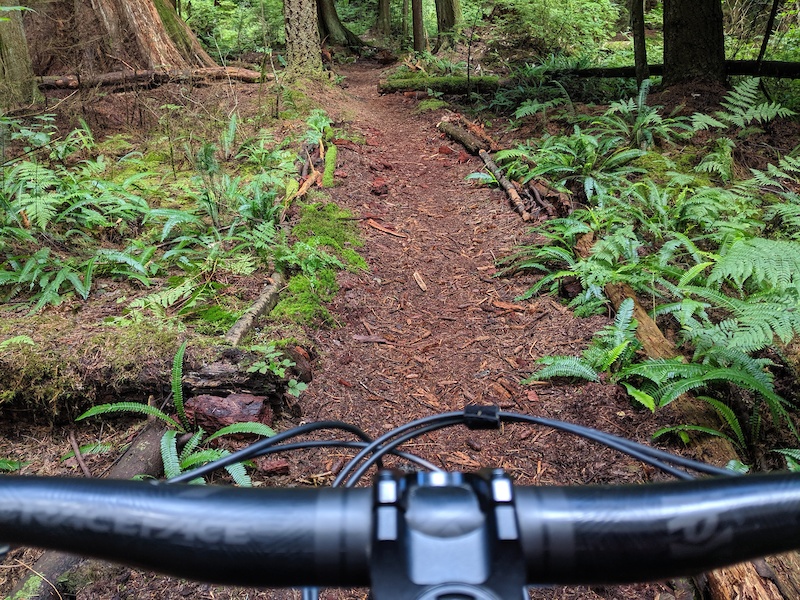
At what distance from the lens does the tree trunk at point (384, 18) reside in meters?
19.9

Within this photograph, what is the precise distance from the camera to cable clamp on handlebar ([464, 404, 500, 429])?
1.06 metres

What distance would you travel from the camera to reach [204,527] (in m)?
0.74

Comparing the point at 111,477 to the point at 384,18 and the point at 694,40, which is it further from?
the point at 384,18

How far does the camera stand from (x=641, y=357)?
359 centimetres

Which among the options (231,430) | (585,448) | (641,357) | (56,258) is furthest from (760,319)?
(56,258)

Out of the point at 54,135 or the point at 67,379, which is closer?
the point at 67,379

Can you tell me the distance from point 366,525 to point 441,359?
347cm

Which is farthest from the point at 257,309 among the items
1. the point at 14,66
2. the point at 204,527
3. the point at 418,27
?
the point at 418,27

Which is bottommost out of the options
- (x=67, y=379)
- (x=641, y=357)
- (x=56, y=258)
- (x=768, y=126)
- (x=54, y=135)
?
(x=641, y=357)

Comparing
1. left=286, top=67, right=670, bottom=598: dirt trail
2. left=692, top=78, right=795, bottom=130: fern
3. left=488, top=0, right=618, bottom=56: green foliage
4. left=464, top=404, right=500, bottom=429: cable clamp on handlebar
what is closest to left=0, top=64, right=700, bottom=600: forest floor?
left=286, top=67, right=670, bottom=598: dirt trail

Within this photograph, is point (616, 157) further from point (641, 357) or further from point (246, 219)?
point (246, 219)

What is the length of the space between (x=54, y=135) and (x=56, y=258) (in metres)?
3.51

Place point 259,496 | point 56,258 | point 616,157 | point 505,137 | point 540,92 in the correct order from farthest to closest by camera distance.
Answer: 1. point 540,92
2. point 505,137
3. point 616,157
4. point 56,258
5. point 259,496

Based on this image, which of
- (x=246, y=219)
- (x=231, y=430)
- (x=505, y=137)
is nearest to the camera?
(x=231, y=430)
